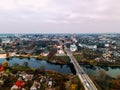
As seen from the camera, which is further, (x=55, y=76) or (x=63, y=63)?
(x=63, y=63)

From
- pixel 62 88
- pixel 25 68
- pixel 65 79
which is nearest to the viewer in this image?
pixel 62 88

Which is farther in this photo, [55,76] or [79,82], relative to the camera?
[55,76]

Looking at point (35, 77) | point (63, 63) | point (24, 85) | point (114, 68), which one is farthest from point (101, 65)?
point (24, 85)

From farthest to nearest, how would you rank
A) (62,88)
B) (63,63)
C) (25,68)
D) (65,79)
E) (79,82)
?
(63,63)
(25,68)
(65,79)
(79,82)
(62,88)

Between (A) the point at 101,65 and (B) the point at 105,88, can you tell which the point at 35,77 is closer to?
(B) the point at 105,88

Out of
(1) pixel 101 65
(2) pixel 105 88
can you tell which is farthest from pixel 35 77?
(1) pixel 101 65

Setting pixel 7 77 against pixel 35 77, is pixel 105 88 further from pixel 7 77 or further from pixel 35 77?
pixel 7 77

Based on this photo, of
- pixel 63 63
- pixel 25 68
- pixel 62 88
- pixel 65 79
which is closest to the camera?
pixel 62 88

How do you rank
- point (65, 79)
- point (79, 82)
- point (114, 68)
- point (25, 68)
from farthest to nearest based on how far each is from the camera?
point (114, 68) → point (25, 68) → point (65, 79) → point (79, 82)
